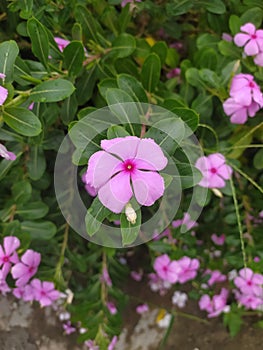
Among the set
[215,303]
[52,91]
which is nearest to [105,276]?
[215,303]

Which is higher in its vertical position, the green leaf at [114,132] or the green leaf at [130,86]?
the green leaf at [114,132]

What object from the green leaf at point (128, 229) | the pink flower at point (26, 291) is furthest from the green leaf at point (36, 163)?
the green leaf at point (128, 229)

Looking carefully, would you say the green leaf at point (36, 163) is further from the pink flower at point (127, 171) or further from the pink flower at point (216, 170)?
the pink flower at point (127, 171)

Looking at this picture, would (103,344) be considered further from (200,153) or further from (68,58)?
(68,58)

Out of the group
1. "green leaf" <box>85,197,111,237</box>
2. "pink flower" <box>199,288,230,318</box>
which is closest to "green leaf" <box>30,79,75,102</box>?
"green leaf" <box>85,197,111,237</box>

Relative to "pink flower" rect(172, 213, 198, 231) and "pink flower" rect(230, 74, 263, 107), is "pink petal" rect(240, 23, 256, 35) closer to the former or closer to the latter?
"pink flower" rect(230, 74, 263, 107)

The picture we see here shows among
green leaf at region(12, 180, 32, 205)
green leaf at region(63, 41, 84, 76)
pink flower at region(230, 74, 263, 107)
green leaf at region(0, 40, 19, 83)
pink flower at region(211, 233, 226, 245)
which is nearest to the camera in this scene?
green leaf at region(0, 40, 19, 83)

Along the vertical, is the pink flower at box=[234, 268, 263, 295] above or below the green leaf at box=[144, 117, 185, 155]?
below
